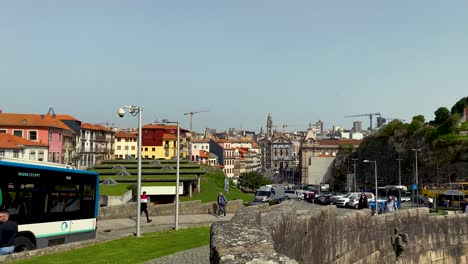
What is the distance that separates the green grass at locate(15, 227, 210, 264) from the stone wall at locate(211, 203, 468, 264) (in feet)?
16.2

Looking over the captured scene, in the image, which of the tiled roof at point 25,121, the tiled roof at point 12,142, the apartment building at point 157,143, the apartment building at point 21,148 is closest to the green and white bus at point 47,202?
the apartment building at point 21,148

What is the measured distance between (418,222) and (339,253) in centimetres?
644

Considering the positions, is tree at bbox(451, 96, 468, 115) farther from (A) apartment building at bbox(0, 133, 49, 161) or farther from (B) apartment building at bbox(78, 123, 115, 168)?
(A) apartment building at bbox(0, 133, 49, 161)

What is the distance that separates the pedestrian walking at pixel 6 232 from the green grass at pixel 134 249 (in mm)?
765

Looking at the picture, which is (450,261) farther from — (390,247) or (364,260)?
(364,260)

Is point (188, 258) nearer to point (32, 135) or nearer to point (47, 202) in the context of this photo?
point (47, 202)

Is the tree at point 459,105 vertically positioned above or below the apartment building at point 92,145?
above

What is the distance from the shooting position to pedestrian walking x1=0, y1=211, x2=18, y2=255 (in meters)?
11.8

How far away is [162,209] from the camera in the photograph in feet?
107

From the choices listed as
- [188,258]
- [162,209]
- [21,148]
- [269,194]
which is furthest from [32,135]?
[188,258]

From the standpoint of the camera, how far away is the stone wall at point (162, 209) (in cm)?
2925

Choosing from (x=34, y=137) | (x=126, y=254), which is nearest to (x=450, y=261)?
A: (x=126, y=254)

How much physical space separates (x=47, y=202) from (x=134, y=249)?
143 inches

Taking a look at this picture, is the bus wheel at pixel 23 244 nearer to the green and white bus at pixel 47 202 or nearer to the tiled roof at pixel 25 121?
the green and white bus at pixel 47 202
